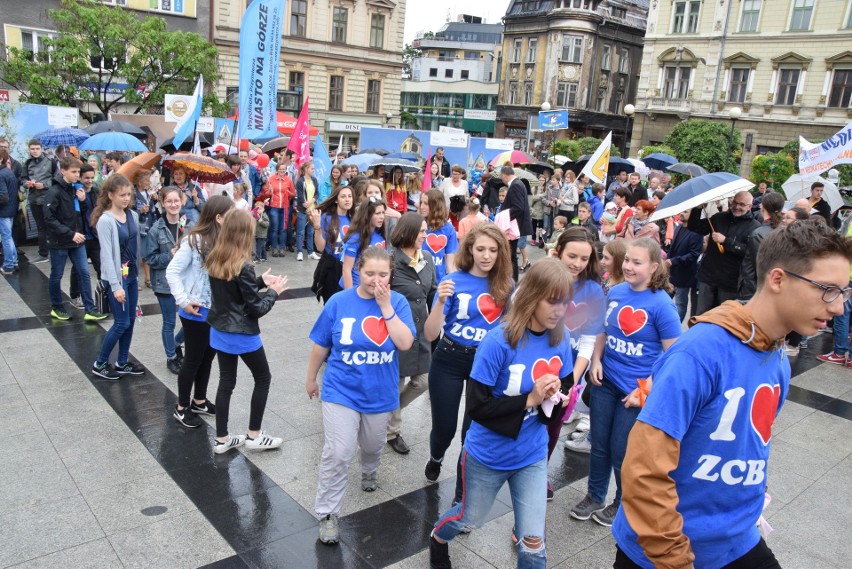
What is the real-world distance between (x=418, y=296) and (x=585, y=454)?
2006mm

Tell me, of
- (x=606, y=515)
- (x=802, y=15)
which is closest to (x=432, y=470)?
(x=606, y=515)

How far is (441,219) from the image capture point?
6.08 meters

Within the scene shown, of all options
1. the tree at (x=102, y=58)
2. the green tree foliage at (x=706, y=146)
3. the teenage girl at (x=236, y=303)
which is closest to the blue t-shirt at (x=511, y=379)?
the teenage girl at (x=236, y=303)

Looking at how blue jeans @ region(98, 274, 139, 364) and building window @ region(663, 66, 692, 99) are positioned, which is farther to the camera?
building window @ region(663, 66, 692, 99)

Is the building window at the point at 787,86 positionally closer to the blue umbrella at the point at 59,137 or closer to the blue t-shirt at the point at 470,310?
the blue umbrella at the point at 59,137

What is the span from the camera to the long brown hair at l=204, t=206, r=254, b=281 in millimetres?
4473

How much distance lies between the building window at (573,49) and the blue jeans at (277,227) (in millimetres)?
53509

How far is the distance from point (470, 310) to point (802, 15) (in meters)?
46.4

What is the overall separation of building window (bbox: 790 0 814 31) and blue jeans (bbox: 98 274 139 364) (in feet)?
151

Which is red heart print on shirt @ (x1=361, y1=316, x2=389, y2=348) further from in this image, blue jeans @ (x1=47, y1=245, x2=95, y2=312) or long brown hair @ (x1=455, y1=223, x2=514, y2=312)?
blue jeans @ (x1=47, y1=245, x2=95, y2=312)

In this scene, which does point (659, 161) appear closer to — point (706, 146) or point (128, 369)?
point (706, 146)

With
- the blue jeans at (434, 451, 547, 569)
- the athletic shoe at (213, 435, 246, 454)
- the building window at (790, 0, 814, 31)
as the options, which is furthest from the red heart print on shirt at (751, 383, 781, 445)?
the building window at (790, 0, 814, 31)

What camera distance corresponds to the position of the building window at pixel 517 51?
62969 mm

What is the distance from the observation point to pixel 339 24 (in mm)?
41281
